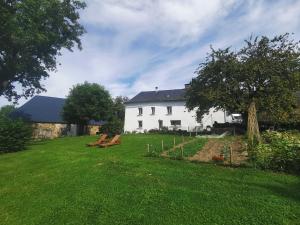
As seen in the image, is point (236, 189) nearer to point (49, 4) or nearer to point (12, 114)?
point (49, 4)

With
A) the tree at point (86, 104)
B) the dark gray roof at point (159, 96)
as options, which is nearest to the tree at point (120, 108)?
the dark gray roof at point (159, 96)

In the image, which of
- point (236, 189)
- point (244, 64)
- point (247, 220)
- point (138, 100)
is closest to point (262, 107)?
point (244, 64)

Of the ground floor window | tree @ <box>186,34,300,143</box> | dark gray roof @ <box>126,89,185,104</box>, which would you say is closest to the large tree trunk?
tree @ <box>186,34,300,143</box>

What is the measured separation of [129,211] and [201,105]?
94.7 ft

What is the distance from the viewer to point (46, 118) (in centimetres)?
4922

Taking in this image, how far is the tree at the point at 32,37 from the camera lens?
28.5m

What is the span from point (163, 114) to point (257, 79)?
27428 millimetres

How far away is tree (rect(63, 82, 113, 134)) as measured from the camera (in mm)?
44156

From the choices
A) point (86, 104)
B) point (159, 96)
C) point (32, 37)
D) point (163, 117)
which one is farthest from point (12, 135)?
point (159, 96)

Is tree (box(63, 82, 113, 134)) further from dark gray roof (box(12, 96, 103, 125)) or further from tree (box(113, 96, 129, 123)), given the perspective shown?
tree (box(113, 96, 129, 123))

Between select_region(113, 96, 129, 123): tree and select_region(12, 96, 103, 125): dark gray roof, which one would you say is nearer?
select_region(12, 96, 103, 125): dark gray roof

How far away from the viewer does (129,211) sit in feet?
27.1

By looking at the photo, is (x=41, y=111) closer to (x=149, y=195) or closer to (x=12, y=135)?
(x=12, y=135)

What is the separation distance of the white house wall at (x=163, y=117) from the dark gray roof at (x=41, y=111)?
833 cm
